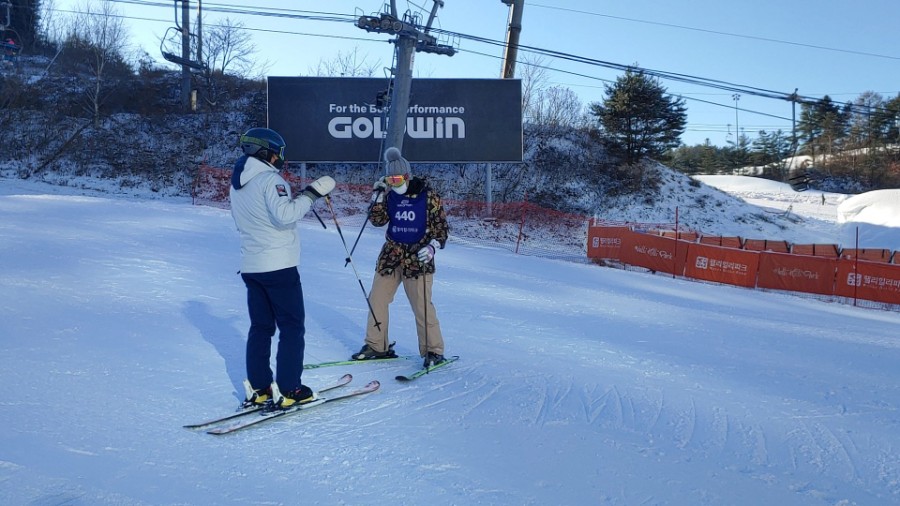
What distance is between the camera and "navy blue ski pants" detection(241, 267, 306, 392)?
383 cm

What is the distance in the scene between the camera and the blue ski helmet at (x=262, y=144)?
12.3 ft

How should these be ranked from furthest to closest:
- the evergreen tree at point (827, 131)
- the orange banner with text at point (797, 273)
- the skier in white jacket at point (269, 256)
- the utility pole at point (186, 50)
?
1. the evergreen tree at point (827, 131)
2. the utility pole at point (186, 50)
3. the orange banner with text at point (797, 273)
4. the skier in white jacket at point (269, 256)

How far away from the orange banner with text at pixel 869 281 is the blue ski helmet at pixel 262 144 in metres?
13.5

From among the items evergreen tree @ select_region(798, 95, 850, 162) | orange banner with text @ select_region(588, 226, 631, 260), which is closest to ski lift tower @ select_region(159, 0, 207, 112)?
orange banner with text @ select_region(588, 226, 631, 260)

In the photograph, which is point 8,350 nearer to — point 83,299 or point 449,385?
point 83,299

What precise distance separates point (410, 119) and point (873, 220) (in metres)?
23.9

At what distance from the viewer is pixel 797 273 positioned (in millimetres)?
14297

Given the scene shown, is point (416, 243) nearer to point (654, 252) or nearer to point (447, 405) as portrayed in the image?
point (447, 405)

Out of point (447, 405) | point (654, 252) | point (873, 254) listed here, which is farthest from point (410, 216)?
point (873, 254)

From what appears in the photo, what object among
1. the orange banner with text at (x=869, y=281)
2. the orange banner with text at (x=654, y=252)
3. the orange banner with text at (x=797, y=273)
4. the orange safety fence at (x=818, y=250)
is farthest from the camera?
the orange safety fence at (x=818, y=250)

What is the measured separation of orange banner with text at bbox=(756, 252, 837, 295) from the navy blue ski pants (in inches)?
524

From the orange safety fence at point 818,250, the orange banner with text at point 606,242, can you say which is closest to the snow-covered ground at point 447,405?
the orange banner with text at point 606,242

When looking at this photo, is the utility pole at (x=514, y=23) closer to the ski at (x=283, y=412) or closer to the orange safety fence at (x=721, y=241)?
the orange safety fence at (x=721, y=241)

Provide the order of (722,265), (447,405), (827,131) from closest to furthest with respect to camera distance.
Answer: (447,405)
(722,265)
(827,131)
